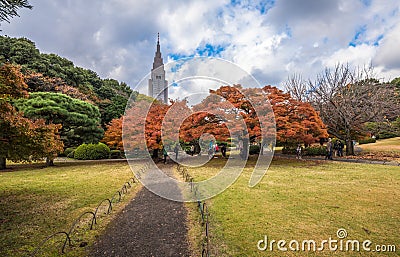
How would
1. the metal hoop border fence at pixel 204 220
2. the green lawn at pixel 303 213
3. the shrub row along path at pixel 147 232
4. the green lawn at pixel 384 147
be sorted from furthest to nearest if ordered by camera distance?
the green lawn at pixel 384 147
the green lawn at pixel 303 213
the shrub row along path at pixel 147 232
the metal hoop border fence at pixel 204 220

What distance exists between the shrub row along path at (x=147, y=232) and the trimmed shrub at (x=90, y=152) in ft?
48.6

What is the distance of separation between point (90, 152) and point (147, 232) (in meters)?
16.9

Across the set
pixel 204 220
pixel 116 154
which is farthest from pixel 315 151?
pixel 116 154

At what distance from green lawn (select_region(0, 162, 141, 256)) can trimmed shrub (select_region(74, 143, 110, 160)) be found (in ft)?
30.0

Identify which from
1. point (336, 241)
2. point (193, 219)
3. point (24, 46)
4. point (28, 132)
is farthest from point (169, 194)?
point (24, 46)

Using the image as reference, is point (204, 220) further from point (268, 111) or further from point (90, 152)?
point (90, 152)

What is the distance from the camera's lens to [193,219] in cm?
520

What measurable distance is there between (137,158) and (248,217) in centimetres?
1355

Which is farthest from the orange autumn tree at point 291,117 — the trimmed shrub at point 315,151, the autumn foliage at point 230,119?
the trimmed shrub at point 315,151

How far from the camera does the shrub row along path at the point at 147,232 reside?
386cm

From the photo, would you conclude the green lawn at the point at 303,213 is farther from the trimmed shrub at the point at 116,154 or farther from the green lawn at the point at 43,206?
the trimmed shrub at the point at 116,154

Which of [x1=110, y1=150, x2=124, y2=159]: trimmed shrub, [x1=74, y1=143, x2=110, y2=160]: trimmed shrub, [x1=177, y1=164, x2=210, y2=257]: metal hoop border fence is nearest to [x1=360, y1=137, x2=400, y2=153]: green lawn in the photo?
[x1=177, y1=164, x2=210, y2=257]: metal hoop border fence

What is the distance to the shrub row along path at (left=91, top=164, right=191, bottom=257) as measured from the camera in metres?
3.86

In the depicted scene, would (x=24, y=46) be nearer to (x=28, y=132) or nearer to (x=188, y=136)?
(x=188, y=136)
